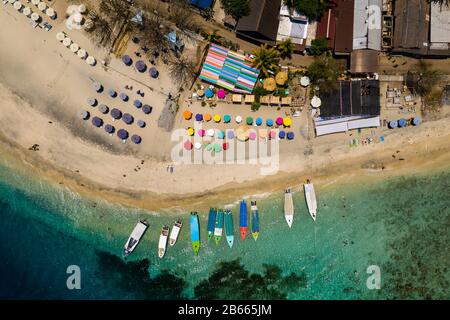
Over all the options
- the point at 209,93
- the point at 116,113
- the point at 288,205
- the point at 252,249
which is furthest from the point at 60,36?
the point at 252,249

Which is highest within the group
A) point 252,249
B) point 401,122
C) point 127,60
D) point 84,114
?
point 127,60

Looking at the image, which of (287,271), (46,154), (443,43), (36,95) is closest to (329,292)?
(287,271)

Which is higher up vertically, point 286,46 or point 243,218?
point 286,46

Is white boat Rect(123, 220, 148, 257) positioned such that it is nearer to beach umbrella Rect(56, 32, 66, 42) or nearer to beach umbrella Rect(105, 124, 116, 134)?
beach umbrella Rect(105, 124, 116, 134)

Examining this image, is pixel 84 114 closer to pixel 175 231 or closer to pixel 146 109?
pixel 146 109

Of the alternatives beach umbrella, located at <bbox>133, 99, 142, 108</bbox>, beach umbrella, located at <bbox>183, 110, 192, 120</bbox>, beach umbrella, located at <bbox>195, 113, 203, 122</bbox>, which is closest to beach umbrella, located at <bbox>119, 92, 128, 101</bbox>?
beach umbrella, located at <bbox>133, 99, 142, 108</bbox>
